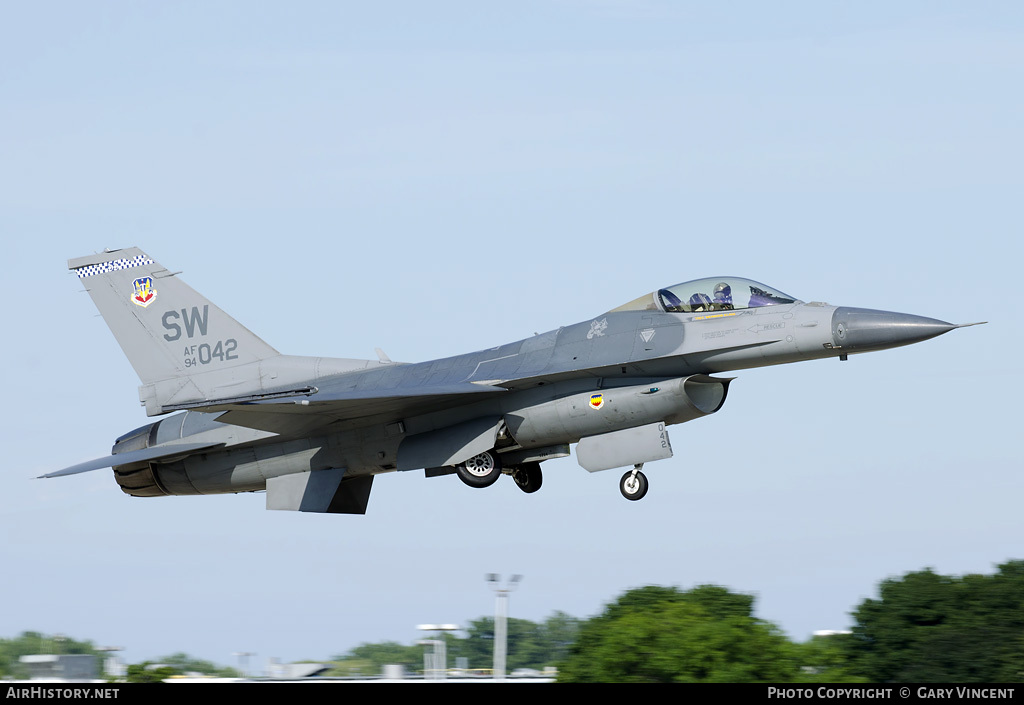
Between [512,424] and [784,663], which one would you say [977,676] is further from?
[512,424]

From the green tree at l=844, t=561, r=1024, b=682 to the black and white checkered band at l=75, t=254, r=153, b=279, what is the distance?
3588cm

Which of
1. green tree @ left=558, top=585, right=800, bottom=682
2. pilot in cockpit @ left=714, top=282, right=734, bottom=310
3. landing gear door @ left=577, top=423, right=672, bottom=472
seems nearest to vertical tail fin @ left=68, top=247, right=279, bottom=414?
landing gear door @ left=577, top=423, right=672, bottom=472

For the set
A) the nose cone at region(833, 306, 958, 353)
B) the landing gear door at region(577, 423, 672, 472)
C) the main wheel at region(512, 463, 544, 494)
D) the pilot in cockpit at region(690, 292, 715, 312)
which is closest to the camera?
the nose cone at region(833, 306, 958, 353)

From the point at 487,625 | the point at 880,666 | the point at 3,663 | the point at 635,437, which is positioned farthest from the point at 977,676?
the point at 487,625

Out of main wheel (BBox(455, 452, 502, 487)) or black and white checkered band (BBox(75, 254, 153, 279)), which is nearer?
main wheel (BBox(455, 452, 502, 487))

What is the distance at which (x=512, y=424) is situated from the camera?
17.2 meters

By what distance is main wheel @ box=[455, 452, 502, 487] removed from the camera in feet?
57.7

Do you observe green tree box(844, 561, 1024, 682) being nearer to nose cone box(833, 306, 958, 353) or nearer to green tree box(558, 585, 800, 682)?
green tree box(558, 585, 800, 682)

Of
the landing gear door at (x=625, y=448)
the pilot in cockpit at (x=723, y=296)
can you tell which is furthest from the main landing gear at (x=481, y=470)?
the pilot in cockpit at (x=723, y=296)

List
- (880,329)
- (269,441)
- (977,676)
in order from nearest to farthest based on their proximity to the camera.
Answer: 1. (880,329)
2. (269,441)
3. (977,676)

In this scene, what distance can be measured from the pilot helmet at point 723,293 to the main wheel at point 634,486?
260 cm

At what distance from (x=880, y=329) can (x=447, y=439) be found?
6135 mm

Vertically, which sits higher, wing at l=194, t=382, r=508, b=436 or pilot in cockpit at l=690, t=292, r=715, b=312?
pilot in cockpit at l=690, t=292, r=715, b=312

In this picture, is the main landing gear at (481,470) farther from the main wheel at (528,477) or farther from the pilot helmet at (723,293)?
the pilot helmet at (723,293)
